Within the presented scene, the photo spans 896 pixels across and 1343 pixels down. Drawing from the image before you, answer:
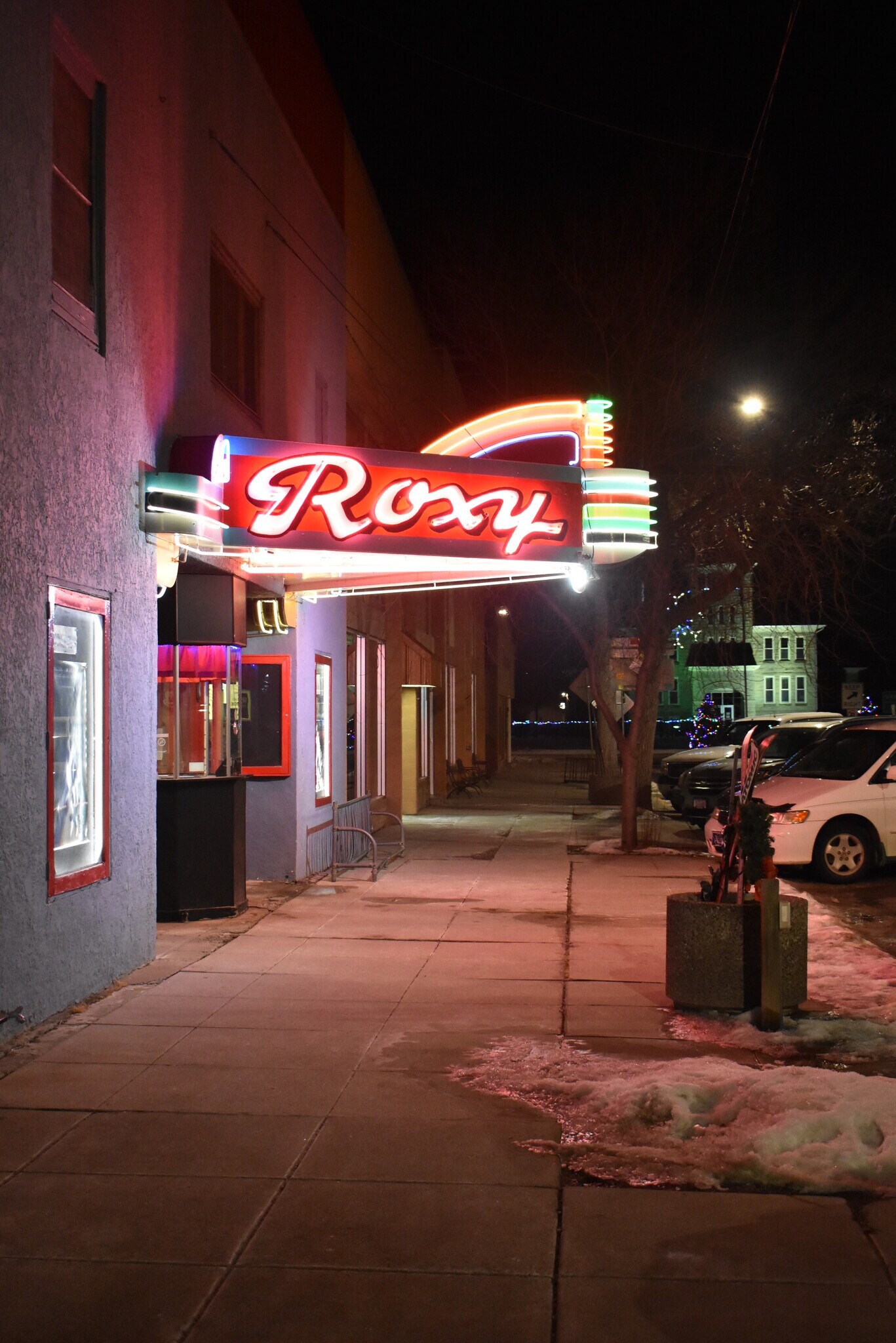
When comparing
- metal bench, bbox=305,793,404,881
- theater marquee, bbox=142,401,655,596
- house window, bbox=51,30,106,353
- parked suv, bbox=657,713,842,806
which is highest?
house window, bbox=51,30,106,353

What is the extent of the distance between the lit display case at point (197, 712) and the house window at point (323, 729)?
301 cm

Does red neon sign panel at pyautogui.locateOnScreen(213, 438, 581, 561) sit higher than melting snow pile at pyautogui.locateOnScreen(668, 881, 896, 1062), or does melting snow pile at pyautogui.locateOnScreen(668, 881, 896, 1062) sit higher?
red neon sign panel at pyautogui.locateOnScreen(213, 438, 581, 561)

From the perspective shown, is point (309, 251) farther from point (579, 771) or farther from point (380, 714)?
point (579, 771)

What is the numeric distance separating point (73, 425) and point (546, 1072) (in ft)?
16.1

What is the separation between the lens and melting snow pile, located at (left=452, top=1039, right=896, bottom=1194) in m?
5.25

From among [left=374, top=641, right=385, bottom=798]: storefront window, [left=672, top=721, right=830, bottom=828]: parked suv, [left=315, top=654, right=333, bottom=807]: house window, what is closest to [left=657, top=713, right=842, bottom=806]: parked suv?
[left=672, top=721, right=830, bottom=828]: parked suv

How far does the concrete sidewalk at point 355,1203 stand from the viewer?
13.4 ft

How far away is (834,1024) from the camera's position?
25.9 feet

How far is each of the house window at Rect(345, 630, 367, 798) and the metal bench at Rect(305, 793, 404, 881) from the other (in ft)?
1.92

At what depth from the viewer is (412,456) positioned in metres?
10.8

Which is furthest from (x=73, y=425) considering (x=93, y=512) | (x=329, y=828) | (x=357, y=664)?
(x=357, y=664)

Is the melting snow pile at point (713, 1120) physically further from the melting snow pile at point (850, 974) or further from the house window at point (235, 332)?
the house window at point (235, 332)

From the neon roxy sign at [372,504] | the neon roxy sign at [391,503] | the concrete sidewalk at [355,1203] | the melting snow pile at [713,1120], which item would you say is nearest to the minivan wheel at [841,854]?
the neon roxy sign at [391,503]

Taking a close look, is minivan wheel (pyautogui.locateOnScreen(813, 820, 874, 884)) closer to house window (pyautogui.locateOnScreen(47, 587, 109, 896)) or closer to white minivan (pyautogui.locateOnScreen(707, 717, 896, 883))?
white minivan (pyautogui.locateOnScreen(707, 717, 896, 883))
